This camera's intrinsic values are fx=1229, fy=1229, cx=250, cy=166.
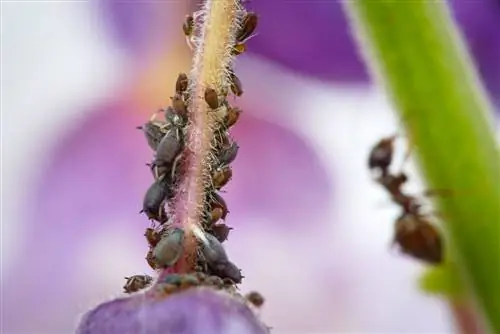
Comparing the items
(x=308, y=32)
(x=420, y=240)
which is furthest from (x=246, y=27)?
(x=308, y=32)

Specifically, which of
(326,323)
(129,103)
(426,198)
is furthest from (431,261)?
(129,103)

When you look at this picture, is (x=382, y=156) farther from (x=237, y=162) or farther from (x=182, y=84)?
(x=237, y=162)

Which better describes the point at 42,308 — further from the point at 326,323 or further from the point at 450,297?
the point at 450,297

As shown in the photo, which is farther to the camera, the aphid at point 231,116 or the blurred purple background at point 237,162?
the blurred purple background at point 237,162

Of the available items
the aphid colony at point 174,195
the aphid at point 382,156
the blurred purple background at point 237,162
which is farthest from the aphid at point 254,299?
the blurred purple background at point 237,162

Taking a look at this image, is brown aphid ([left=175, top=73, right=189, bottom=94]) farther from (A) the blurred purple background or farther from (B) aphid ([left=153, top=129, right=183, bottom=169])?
(A) the blurred purple background

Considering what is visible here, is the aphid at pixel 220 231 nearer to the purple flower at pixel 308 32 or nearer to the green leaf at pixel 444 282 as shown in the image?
the green leaf at pixel 444 282

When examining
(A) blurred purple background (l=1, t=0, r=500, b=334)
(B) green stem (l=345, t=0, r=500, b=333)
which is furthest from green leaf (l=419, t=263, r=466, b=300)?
(A) blurred purple background (l=1, t=0, r=500, b=334)
